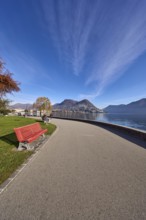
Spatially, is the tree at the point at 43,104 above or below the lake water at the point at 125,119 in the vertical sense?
above

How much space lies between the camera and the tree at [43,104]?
180ft

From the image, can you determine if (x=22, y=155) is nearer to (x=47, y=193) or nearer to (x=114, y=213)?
(x=47, y=193)

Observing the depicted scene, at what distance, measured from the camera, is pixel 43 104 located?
181ft

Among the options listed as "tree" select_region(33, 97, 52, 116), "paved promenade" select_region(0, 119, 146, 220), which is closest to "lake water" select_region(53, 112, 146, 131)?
"tree" select_region(33, 97, 52, 116)

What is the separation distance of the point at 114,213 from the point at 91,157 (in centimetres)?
315

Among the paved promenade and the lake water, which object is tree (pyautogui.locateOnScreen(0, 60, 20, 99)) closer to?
the paved promenade

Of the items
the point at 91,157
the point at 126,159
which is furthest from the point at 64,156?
the point at 126,159

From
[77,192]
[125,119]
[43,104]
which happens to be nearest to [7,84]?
[77,192]

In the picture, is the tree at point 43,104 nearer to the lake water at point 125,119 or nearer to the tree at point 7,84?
the lake water at point 125,119

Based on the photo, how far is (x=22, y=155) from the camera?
5555mm

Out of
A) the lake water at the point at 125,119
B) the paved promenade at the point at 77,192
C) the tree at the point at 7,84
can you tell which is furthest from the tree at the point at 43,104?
the paved promenade at the point at 77,192

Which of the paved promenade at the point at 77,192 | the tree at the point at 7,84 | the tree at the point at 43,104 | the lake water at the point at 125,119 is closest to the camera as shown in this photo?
the paved promenade at the point at 77,192

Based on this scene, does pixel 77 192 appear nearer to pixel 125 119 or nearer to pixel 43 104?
pixel 43 104

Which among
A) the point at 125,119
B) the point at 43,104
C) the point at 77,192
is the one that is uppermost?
the point at 43,104
